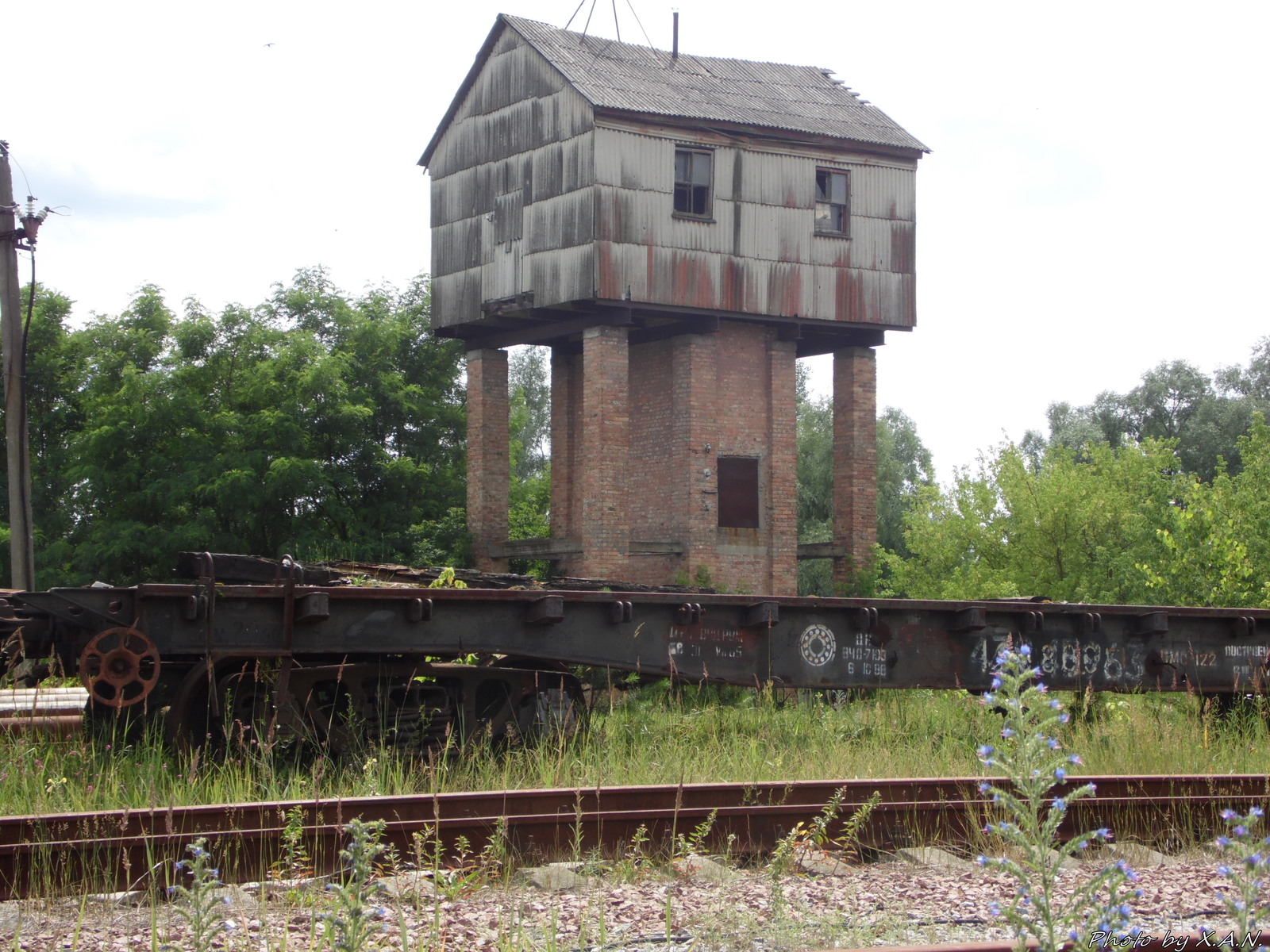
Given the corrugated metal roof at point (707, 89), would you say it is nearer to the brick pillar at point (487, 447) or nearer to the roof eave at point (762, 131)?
the roof eave at point (762, 131)

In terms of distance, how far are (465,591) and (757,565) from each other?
777 inches

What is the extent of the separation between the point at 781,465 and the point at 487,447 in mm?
6601

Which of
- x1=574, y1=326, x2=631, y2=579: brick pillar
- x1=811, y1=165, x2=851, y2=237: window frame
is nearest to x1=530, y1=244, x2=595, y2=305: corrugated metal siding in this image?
x1=574, y1=326, x2=631, y2=579: brick pillar

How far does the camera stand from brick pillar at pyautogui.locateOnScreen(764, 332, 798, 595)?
1157 inches

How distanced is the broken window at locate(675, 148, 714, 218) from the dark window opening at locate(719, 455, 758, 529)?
521 cm

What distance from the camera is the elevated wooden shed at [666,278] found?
27.4 metres

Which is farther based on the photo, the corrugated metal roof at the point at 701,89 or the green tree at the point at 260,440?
the green tree at the point at 260,440

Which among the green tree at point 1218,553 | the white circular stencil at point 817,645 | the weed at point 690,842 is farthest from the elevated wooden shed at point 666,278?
the weed at point 690,842

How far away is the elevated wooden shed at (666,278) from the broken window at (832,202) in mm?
38

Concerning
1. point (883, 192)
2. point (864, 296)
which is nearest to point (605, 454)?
point (864, 296)

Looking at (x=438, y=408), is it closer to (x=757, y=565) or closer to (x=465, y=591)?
(x=757, y=565)

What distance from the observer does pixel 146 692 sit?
28.5 feet

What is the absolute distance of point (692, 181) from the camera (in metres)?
28.0

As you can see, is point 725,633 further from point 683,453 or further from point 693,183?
point 693,183
